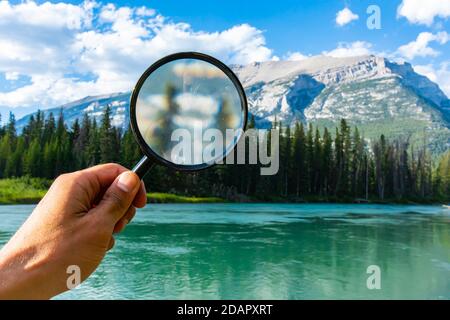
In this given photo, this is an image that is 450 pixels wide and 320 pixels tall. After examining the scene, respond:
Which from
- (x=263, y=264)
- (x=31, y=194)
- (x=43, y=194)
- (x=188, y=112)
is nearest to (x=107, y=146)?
(x=43, y=194)

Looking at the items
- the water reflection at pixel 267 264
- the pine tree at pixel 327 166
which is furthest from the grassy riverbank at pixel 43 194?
the water reflection at pixel 267 264

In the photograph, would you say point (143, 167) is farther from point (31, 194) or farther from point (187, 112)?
point (31, 194)

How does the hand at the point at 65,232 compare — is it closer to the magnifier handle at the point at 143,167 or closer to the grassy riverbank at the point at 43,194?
the magnifier handle at the point at 143,167

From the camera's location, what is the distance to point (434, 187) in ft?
261

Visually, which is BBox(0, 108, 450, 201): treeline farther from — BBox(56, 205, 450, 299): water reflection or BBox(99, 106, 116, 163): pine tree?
BBox(56, 205, 450, 299): water reflection

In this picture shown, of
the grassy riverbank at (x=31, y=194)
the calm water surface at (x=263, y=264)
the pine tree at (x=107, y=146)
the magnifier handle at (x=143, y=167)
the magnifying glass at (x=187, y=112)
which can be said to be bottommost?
the calm water surface at (x=263, y=264)

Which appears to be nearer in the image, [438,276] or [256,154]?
[438,276]

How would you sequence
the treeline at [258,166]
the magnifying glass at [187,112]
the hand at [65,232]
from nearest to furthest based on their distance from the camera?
1. the hand at [65,232]
2. the magnifying glass at [187,112]
3. the treeline at [258,166]

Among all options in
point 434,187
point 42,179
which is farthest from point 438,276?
point 434,187

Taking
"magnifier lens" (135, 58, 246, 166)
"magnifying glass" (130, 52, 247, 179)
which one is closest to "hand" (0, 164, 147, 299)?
"magnifying glass" (130, 52, 247, 179)

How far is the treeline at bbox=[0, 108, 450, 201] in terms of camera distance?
49781mm

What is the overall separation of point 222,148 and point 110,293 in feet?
29.6

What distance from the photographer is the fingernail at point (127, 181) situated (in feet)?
5.25

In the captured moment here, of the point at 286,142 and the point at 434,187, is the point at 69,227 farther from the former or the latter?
the point at 434,187
